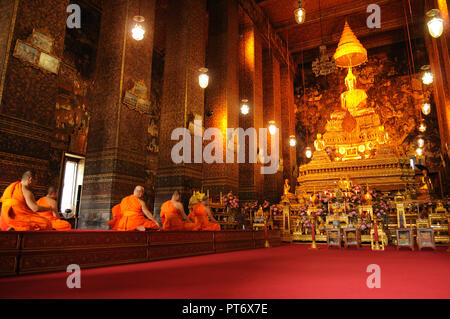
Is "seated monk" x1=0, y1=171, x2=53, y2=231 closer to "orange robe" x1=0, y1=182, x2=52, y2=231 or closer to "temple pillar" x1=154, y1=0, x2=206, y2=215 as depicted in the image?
"orange robe" x1=0, y1=182, x2=52, y2=231

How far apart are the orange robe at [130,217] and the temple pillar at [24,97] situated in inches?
48.7

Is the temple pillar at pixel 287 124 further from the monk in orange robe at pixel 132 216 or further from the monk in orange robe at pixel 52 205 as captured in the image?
the monk in orange robe at pixel 52 205

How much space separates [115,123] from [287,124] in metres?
10.5

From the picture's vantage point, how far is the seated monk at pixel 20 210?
148 inches

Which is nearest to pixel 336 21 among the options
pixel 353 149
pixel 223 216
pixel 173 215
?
pixel 353 149

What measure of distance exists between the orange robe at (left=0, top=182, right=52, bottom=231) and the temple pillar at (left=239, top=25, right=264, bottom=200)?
809 cm

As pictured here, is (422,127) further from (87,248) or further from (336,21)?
(87,248)

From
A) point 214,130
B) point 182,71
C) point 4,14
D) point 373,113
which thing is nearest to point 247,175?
point 214,130

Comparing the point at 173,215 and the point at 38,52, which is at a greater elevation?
the point at 38,52

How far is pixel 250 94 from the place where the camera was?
12281mm

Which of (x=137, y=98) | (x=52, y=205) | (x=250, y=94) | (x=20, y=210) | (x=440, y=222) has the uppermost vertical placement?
(x=250, y=94)

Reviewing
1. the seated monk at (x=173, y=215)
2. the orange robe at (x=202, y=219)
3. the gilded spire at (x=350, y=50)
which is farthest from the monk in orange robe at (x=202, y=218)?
the gilded spire at (x=350, y=50)

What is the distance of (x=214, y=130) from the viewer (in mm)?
10008
